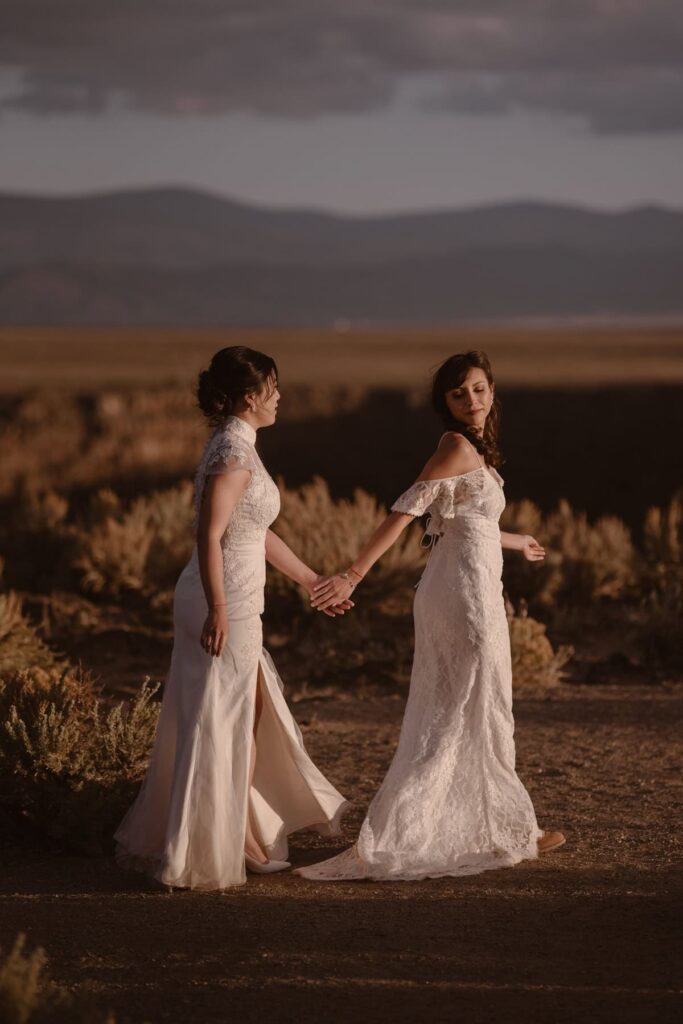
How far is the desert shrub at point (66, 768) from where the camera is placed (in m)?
7.36

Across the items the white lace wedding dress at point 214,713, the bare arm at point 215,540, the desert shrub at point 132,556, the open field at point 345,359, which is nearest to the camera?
the bare arm at point 215,540

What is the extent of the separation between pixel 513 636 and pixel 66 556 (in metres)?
5.77

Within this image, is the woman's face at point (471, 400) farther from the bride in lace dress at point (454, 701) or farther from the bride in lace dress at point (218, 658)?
the bride in lace dress at point (218, 658)

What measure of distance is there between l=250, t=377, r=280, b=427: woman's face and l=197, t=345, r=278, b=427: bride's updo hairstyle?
23mm

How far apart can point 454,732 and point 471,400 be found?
1.29 meters

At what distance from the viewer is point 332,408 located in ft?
Answer: 114

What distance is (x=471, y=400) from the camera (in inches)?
271

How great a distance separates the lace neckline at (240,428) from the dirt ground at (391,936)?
1.71m

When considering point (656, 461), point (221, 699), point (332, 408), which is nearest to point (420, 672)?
point (221, 699)

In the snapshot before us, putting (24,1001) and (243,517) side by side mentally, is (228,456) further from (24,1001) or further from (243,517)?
(24,1001)

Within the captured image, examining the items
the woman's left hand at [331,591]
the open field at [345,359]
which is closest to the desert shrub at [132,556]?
the woman's left hand at [331,591]

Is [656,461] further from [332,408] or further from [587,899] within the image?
[587,899]

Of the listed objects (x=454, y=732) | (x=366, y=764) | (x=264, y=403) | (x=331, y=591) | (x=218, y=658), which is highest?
(x=264, y=403)

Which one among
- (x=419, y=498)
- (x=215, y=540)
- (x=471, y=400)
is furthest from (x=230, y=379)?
(x=471, y=400)
